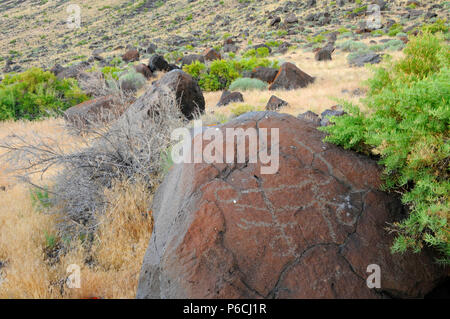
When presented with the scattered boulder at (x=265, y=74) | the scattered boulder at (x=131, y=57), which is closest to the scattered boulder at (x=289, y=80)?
the scattered boulder at (x=265, y=74)

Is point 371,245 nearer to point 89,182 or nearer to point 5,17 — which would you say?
point 89,182

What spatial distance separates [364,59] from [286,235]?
599 inches

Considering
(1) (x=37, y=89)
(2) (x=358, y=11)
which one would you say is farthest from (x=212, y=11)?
(1) (x=37, y=89)

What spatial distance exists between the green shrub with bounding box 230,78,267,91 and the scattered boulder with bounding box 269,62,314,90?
46cm

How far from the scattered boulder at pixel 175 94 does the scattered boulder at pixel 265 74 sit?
6.10 meters

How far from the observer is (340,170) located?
7.73ft

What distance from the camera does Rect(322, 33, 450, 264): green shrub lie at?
5.98 feet

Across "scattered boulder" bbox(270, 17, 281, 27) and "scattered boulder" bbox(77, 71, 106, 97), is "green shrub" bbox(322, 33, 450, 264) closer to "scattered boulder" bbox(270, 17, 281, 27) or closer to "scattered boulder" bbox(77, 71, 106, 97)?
"scattered boulder" bbox(77, 71, 106, 97)

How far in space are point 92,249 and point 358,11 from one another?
37762mm

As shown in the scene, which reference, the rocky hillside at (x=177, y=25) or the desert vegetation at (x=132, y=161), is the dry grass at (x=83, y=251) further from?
the rocky hillside at (x=177, y=25)

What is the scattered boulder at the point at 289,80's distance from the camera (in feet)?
37.7

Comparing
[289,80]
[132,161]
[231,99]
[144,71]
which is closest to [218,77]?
[289,80]

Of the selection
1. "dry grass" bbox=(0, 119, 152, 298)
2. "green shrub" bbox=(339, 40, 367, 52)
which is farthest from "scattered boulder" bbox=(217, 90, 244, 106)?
"green shrub" bbox=(339, 40, 367, 52)

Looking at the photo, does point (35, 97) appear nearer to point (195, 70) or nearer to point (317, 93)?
point (195, 70)
